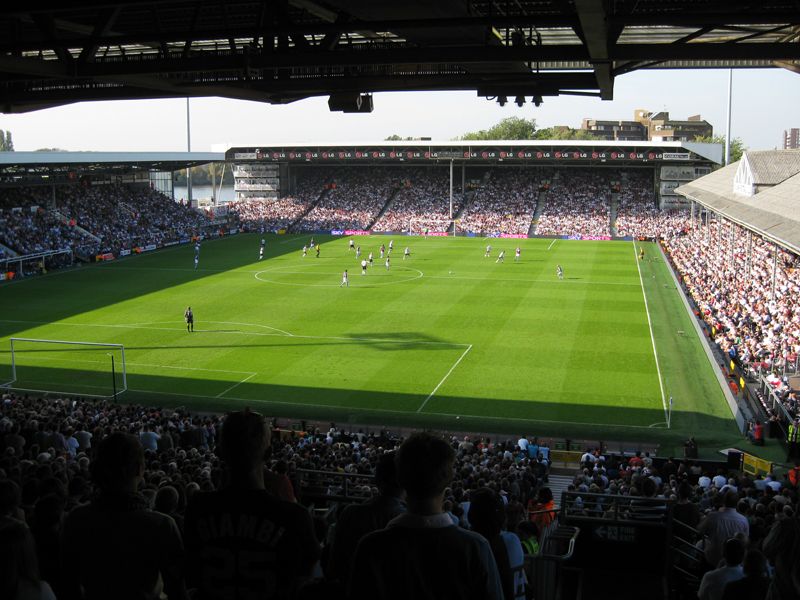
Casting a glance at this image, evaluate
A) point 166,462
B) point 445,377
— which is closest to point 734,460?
point 445,377

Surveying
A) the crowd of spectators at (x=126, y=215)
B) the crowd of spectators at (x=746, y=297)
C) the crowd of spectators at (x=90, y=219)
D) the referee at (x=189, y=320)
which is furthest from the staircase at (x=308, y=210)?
the referee at (x=189, y=320)

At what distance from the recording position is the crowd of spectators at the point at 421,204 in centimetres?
8875

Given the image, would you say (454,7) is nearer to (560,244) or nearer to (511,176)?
(560,244)

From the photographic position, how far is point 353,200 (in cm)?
9775

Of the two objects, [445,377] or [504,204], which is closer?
[445,377]

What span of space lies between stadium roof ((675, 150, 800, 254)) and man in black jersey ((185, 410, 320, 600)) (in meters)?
28.5

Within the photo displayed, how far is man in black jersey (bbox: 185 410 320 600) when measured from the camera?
3.98 meters

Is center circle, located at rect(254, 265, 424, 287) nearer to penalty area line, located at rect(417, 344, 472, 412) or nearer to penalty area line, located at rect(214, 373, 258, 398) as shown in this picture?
penalty area line, located at rect(417, 344, 472, 412)

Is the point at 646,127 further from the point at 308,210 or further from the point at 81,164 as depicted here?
the point at 81,164

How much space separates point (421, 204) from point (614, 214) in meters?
21.6

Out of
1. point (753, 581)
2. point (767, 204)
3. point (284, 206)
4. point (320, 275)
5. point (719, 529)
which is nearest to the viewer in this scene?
point (753, 581)

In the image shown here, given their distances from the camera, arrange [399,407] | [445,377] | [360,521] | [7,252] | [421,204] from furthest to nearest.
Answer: [421,204] < [7,252] < [445,377] < [399,407] < [360,521]

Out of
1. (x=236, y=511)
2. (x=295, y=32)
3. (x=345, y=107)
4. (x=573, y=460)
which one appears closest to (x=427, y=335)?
(x=573, y=460)

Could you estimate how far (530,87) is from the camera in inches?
520
